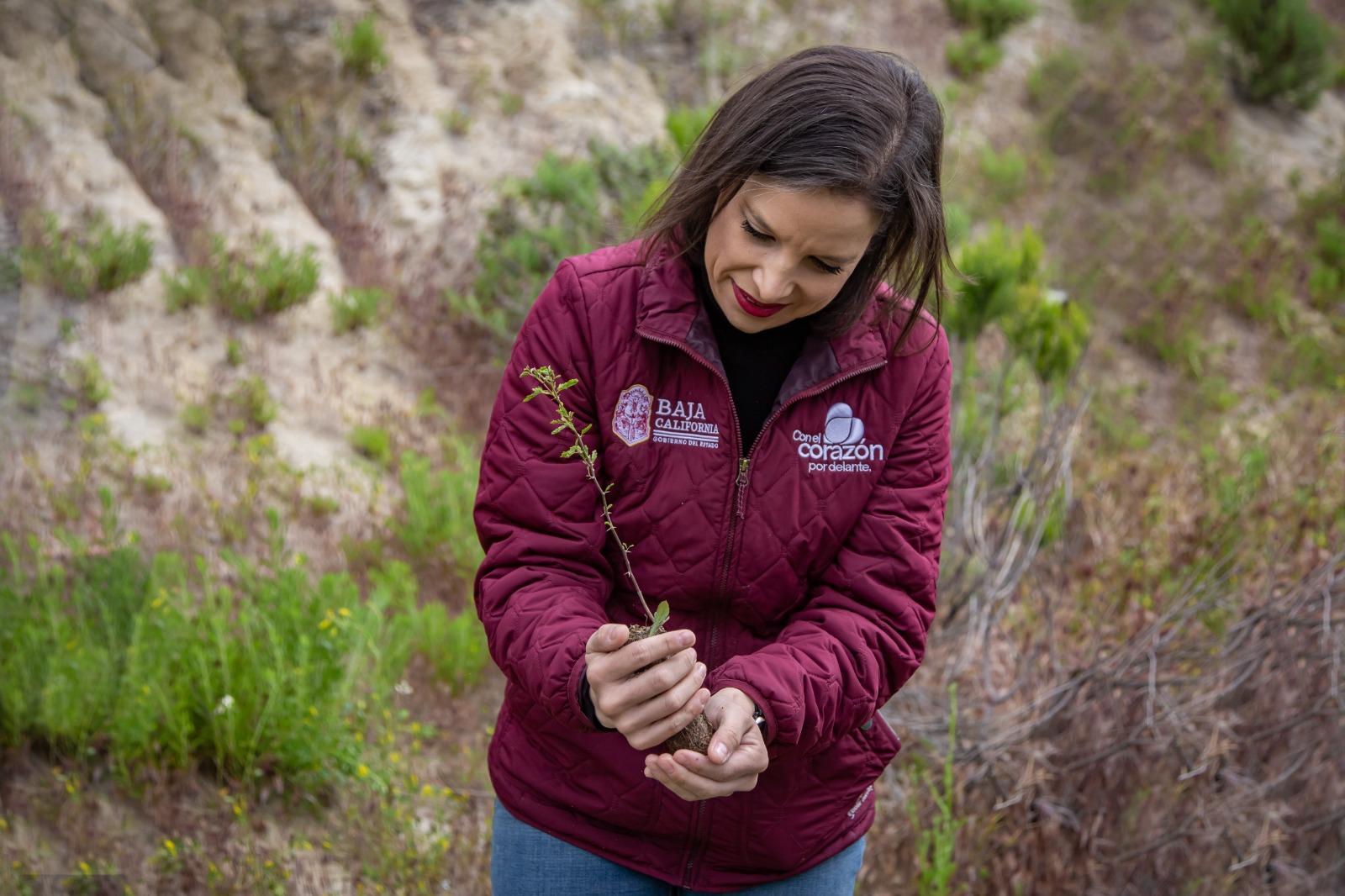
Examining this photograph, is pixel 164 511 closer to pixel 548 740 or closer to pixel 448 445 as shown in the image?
pixel 448 445

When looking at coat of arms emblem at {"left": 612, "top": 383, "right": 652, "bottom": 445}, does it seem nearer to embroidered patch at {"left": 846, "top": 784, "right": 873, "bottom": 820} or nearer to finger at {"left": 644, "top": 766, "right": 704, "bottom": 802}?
finger at {"left": 644, "top": 766, "right": 704, "bottom": 802}

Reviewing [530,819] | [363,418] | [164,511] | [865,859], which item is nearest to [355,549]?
[164,511]

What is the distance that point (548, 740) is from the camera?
1.67m

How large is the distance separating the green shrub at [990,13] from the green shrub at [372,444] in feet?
20.0

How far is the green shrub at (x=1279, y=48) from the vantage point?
8.05m

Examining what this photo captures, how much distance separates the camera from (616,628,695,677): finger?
4.47 ft

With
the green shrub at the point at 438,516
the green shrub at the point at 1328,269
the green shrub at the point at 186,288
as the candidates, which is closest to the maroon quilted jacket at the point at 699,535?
the green shrub at the point at 438,516

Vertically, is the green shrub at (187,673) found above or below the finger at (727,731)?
below

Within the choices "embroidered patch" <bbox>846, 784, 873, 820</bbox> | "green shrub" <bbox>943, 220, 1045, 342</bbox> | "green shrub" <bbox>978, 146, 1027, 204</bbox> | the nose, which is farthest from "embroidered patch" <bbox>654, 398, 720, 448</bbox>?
"green shrub" <bbox>978, 146, 1027, 204</bbox>

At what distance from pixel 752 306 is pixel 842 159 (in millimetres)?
244

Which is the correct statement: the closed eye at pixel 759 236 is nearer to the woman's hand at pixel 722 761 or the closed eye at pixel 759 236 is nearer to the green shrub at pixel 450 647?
the woman's hand at pixel 722 761

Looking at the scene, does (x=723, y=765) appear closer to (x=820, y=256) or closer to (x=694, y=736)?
(x=694, y=736)

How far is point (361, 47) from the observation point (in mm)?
5555

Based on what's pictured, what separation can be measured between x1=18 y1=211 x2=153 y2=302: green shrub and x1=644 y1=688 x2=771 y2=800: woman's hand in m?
3.57
